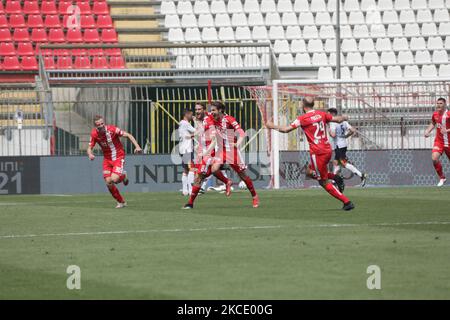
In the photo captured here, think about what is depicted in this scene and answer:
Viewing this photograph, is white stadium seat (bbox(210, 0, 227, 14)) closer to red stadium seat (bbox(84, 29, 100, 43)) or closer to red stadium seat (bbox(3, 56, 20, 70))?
red stadium seat (bbox(84, 29, 100, 43))

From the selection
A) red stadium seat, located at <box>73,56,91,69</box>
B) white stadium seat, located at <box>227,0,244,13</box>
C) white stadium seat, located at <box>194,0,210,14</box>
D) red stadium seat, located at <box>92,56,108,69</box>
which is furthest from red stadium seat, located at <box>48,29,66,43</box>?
white stadium seat, located at <box>227,0,244,13</box>

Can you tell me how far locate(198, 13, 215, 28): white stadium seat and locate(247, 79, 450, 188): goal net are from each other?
1044 cm

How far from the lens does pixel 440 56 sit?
41.9 m

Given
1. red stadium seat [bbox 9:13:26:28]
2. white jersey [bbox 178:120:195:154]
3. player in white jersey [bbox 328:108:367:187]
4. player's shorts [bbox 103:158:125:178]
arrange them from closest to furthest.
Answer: player's shorts [bbox 103:158:125:178], white jersey [bbox 178:120:195:154], player in white jersey [bbox 328:108:367:187], red stadium seat [bbox 9:13:26:28]

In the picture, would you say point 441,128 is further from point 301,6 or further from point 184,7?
point 184,7

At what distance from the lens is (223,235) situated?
14.2 metres

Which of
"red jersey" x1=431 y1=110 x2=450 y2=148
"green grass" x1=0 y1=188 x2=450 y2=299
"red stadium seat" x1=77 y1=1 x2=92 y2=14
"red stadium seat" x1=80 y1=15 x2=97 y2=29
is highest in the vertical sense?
"red stadium seat" x1=77 y1=1 x2=92 y2=14

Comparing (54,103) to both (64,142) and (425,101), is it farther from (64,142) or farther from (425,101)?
(425,101)

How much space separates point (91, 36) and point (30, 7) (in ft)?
8.19

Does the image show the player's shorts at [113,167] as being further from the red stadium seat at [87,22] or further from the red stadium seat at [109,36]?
the red stadium seat at [87,22]

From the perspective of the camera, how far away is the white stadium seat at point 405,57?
41.7 m

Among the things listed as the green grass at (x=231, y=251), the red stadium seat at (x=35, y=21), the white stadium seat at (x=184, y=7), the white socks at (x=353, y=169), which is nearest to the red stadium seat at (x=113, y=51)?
the red stadium seat at (x=35, y=21)

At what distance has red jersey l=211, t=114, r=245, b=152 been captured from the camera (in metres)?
20.7

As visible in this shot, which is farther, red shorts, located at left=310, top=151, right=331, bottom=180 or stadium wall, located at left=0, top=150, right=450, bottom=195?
stadium wall, located at left=0, top=150, right=450, bottom=195
